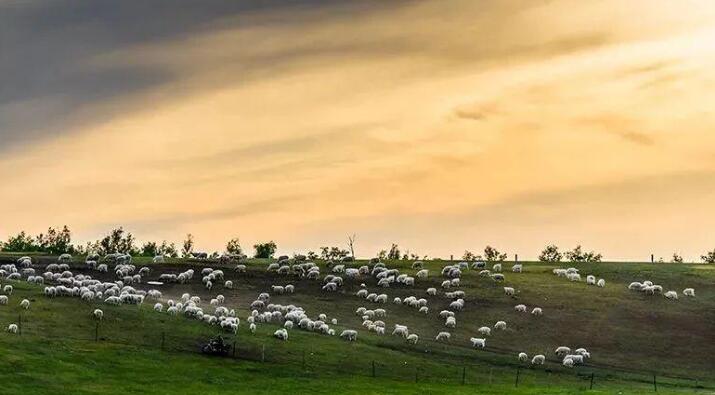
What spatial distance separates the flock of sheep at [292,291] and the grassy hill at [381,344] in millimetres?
1208

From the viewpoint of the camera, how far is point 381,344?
113 metres

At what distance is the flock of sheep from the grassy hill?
1208mm

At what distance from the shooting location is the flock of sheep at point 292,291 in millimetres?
115812

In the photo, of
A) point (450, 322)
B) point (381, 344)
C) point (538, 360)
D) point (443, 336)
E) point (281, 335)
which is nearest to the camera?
point (281, 335)

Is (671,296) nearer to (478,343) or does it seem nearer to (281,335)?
(478,343)

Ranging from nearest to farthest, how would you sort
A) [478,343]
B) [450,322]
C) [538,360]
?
[538,360] < [478,343] < [450,322]

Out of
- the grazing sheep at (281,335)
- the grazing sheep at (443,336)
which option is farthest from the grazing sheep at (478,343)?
the grazing sheep at (281,335)

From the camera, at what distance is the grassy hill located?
290 feet

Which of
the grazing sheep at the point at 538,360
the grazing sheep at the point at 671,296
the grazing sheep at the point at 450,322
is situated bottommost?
the grazing sheep at the point at 538,360

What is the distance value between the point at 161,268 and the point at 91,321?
148 ft

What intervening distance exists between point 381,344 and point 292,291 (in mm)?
28865

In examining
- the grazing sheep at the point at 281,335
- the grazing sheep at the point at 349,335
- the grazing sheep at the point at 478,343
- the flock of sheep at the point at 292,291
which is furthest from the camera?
the grazing sheep at the point at 478,343

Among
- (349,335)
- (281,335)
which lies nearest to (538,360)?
(349,335)

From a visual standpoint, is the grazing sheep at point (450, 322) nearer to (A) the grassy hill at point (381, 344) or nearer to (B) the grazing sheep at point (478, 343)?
(A) the grassy hill at point (381, 344)
